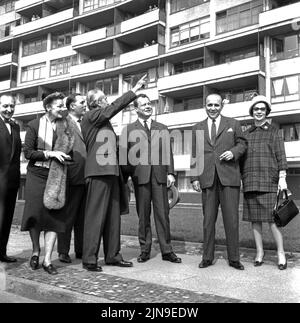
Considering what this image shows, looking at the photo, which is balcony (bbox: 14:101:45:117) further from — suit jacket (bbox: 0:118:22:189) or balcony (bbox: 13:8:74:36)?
suit jacket (bbox: 0:118:22:189)

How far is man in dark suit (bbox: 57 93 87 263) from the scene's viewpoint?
5918mm

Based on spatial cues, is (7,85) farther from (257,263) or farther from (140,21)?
(257,263)

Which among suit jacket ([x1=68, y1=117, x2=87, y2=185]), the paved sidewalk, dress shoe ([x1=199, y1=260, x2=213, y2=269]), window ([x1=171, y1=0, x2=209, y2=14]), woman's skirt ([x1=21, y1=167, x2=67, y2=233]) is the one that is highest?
window ([x1=171, y1=0, x2=209, y2=14])

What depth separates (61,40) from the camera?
46.5 metres

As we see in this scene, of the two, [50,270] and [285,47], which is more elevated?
[285,47]

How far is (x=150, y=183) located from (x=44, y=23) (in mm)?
44138

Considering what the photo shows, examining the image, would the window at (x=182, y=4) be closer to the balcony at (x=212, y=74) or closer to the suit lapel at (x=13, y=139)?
the balcony at (x=212, y=74)

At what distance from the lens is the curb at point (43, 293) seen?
13.7ft

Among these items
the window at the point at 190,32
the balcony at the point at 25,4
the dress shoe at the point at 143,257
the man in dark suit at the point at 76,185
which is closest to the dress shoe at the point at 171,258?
the dress shoe at the point at 143,257

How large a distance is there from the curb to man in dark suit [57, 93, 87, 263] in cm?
103

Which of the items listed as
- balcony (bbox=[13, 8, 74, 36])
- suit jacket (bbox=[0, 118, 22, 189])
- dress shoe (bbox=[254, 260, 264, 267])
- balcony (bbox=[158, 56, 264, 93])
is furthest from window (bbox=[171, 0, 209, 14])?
dress shoe (bbox=[254, 260, 264, 267])

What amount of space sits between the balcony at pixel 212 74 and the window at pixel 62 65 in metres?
12.3

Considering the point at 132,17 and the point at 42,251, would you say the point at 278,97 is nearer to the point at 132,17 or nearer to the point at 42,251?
the point at 132,17

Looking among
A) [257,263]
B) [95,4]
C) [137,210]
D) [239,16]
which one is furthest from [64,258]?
[95,4]
